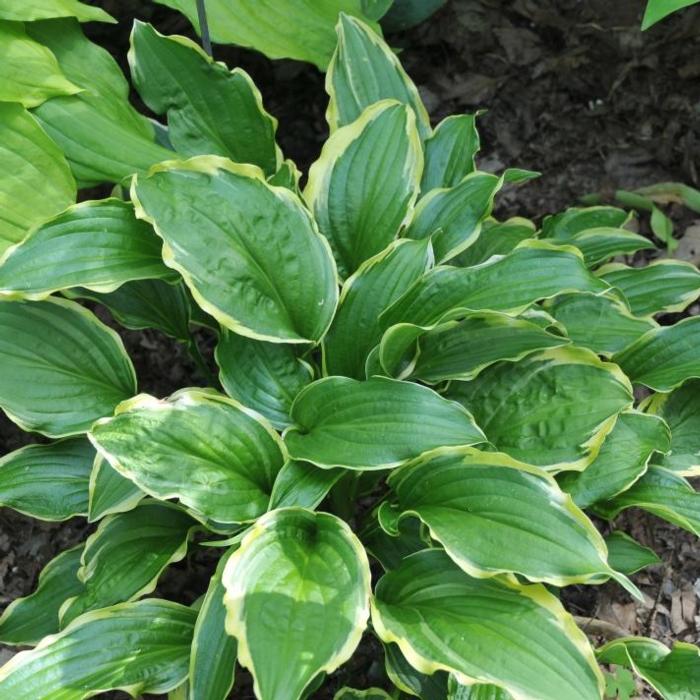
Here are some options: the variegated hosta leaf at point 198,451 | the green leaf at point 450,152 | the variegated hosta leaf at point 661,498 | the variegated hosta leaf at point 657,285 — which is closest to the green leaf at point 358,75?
the green leaf at point 450,152

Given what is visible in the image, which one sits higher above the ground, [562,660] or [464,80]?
[464,80]

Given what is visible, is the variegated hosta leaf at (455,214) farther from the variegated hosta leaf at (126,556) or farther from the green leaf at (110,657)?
the green leaf at (110,657)

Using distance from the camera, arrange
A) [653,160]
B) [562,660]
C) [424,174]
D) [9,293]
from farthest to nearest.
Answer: [653,160] < [424,174] < [9,293] < [562,660]

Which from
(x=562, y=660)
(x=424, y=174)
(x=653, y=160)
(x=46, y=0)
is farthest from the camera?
(x=653, y=160)

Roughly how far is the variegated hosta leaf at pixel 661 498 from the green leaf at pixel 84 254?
971mm

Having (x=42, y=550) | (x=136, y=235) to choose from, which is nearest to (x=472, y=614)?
(x=136, y=235)

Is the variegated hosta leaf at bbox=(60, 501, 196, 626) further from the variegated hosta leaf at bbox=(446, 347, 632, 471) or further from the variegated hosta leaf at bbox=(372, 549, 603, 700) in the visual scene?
the variegated hosta leaf at bbox=(446, 347, 632, 471)

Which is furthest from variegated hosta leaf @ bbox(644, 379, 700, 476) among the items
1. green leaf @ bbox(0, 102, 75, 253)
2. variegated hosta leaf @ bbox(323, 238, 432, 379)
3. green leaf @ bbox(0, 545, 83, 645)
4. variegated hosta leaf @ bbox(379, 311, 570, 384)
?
green leaf @ bbox(0, 102, 75, 253)

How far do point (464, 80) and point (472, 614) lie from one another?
1.70m

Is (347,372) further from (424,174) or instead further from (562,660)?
(562,660)

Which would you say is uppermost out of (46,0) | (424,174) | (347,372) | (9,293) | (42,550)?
(46,0)

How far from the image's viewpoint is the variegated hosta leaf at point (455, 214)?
66.5 inches

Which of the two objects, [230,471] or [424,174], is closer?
[230,471]

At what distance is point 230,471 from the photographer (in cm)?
140
